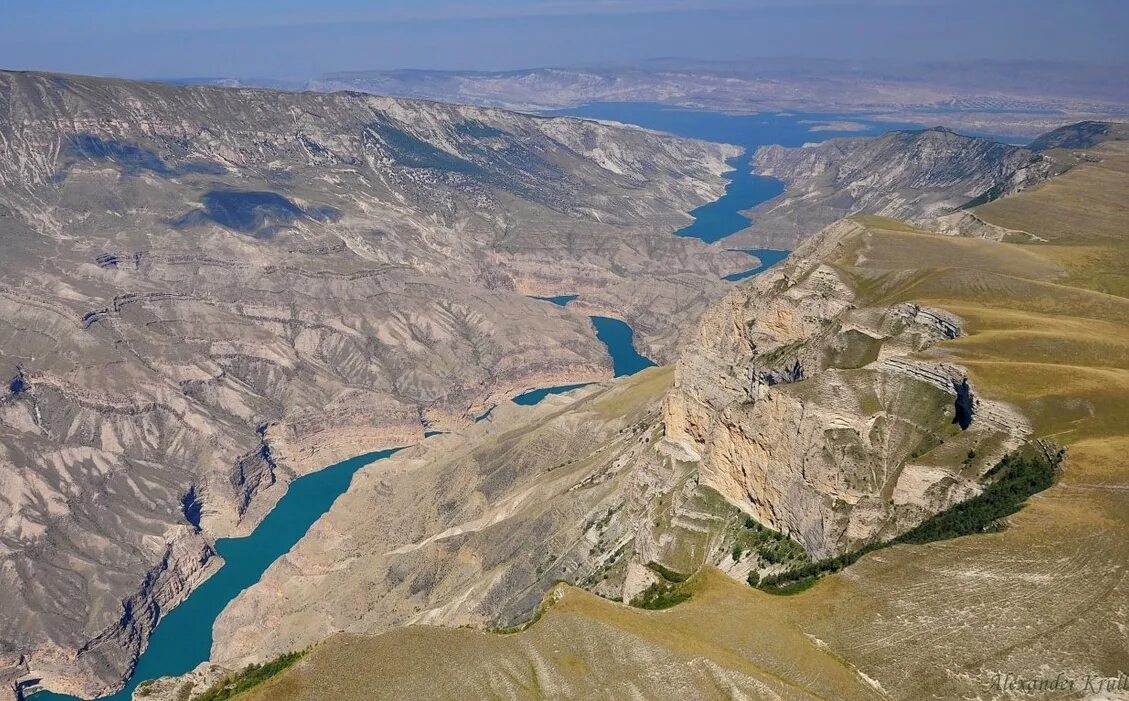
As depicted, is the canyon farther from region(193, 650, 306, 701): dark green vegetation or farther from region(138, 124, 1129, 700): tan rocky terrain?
region(193, 650, 306, 701): dark green vegetation

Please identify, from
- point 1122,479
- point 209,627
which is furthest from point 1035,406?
point 209,627

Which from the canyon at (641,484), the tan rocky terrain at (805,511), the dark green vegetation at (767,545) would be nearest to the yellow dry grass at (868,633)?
A: the tan rocky terrain at (805,511)

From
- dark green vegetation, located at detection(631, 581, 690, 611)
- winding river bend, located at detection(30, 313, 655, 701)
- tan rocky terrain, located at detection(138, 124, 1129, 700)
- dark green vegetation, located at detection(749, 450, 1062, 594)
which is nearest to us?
tan rocky terrain, located at detection(138, 124, 1129, 700)

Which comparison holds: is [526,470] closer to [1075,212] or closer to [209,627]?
[209,627]

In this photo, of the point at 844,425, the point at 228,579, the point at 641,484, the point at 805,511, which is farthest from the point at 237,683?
the point at 228,579

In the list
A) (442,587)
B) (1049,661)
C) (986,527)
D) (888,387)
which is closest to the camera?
(1049,661)

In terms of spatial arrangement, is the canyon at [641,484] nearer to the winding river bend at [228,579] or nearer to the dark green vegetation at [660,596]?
the dark green vegetation at [660,596]

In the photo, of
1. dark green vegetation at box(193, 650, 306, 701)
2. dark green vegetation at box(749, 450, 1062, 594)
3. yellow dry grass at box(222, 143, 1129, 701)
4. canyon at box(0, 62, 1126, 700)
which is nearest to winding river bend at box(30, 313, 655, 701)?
canyon at box(0, 62, 1126, 700)
